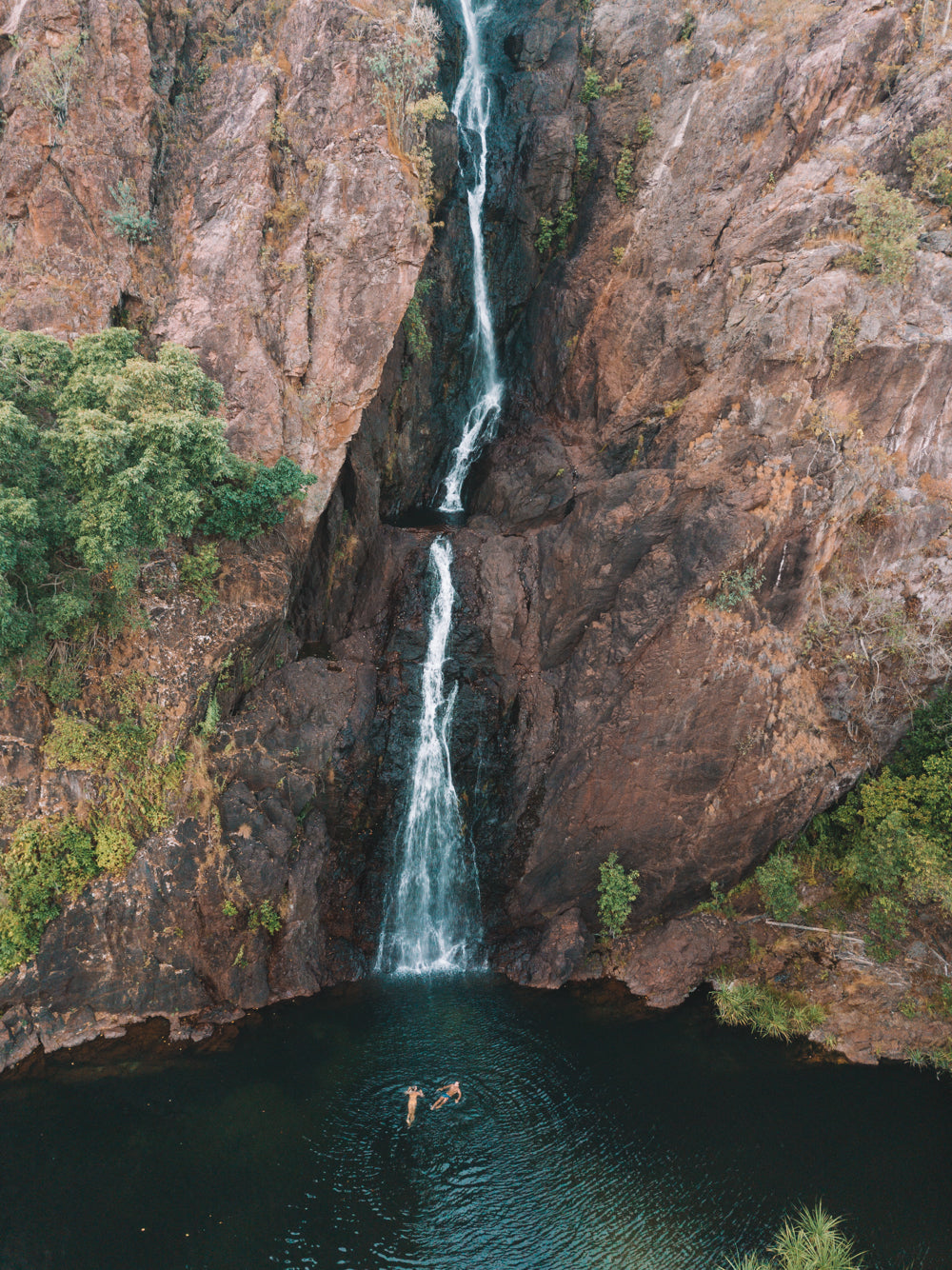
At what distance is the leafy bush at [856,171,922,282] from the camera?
20.2 m

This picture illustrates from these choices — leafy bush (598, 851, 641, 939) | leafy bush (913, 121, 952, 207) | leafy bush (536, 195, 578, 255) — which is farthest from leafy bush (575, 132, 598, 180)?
leafy bush (598, 851, 641, 939)

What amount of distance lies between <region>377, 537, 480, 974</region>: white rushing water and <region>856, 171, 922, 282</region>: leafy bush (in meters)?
17.5

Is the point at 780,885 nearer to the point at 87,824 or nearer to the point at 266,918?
the point at 266,918

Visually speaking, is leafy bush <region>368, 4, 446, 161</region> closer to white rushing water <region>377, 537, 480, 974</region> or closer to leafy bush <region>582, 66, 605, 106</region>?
leafy bush <region>582, 66, 605, 106</region>

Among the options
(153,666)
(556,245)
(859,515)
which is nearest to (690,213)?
(556,245)

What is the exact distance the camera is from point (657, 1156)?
1531cm

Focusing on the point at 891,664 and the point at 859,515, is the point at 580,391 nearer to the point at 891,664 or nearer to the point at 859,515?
the point at 859,515

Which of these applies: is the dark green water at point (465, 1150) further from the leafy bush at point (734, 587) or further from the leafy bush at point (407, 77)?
the leafy bush at point (407, 77)

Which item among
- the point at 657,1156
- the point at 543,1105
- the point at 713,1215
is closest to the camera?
the point at 713,1215

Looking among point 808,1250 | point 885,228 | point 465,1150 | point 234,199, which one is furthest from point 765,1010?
point 234,199

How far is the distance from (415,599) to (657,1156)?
16010mm

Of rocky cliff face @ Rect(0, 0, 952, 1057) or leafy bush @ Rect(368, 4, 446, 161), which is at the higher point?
leafy bush @ Rect(368, 4, 446, 161)

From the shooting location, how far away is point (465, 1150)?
15297mm

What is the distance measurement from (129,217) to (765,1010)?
27.9 metres
